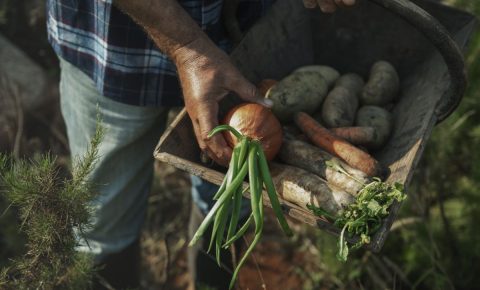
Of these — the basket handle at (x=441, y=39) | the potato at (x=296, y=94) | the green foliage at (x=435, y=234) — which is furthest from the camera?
the green foliage at (x=435, y=234)

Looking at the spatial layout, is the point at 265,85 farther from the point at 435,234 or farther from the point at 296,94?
the point at 435,234

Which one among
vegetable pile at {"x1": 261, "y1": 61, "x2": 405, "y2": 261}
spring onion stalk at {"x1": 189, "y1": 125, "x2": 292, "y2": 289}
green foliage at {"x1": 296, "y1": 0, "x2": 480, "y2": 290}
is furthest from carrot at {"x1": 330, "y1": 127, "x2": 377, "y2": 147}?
green foliage at {"x1": 296, "y1": 0, "x2": 480, "y2": 290}

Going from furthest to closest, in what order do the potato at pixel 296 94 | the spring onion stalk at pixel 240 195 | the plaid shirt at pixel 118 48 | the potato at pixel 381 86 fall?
the potato at pixel 381 86 → the potato at pixel 296 94 → the plaid shirt at pixel 118 48 → the spring onion stalk at pixel 240 195

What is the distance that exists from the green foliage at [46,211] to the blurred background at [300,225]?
0.62 meters

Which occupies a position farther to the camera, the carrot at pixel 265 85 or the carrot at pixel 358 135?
the carrot at pixel 265 85

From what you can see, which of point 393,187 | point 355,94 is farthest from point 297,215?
point 355,94

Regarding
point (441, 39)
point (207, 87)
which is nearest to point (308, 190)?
point (207, 87)

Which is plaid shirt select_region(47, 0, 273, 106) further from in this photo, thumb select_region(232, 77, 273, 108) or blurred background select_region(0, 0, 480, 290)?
blurred background select_region(0, 0, 480, 290)

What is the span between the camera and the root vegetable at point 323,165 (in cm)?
165

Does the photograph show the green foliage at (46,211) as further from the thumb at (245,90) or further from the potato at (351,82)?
the potato at (351,82)

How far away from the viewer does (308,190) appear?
64.6 inches

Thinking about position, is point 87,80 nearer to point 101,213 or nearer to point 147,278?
point 101,213

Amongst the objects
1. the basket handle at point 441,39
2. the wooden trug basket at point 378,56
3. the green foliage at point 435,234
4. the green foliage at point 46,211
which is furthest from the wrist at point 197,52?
the green foliage at point 435,234

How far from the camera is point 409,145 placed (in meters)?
1.74
